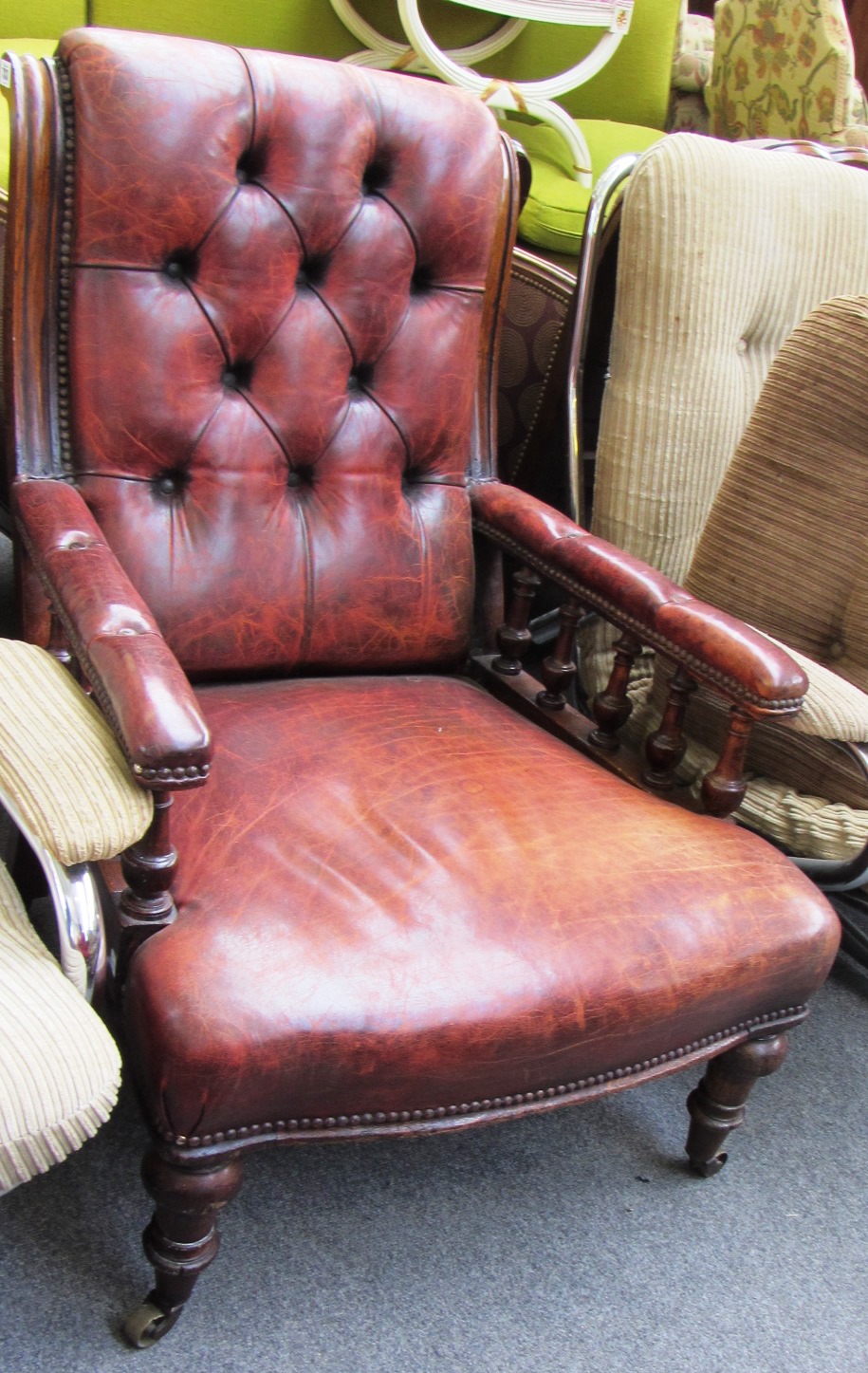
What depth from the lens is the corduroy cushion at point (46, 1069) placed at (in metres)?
0.79

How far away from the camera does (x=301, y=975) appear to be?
3.01 feet

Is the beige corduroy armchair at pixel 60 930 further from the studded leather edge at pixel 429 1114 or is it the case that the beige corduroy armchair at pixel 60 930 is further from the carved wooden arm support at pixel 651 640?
the carved wooden arm support at pixel 651 640

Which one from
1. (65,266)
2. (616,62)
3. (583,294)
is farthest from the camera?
(616,62)

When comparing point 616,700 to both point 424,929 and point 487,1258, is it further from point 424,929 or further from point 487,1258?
point 487,1258

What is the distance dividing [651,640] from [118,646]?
0.58 meters

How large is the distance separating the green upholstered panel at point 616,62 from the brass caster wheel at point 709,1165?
2723mm

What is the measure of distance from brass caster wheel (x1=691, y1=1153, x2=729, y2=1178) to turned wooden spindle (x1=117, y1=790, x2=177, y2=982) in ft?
2.35

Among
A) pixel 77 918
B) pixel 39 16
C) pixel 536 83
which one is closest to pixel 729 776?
pixel 77 918

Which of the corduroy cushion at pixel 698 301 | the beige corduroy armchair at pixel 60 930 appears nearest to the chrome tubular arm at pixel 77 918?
the beige corduroy armchair at pixel 60 930

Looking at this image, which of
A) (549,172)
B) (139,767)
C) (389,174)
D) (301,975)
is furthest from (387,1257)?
(549,172)

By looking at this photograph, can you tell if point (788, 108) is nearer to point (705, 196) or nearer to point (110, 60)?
point (705, 196)

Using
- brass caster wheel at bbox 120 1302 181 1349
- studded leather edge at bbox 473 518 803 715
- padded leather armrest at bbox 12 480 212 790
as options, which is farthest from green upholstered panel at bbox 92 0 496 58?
brass caster wheel at bbox 120 1302 181 1349

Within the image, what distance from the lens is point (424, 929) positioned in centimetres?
99

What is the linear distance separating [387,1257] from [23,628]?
74cm
